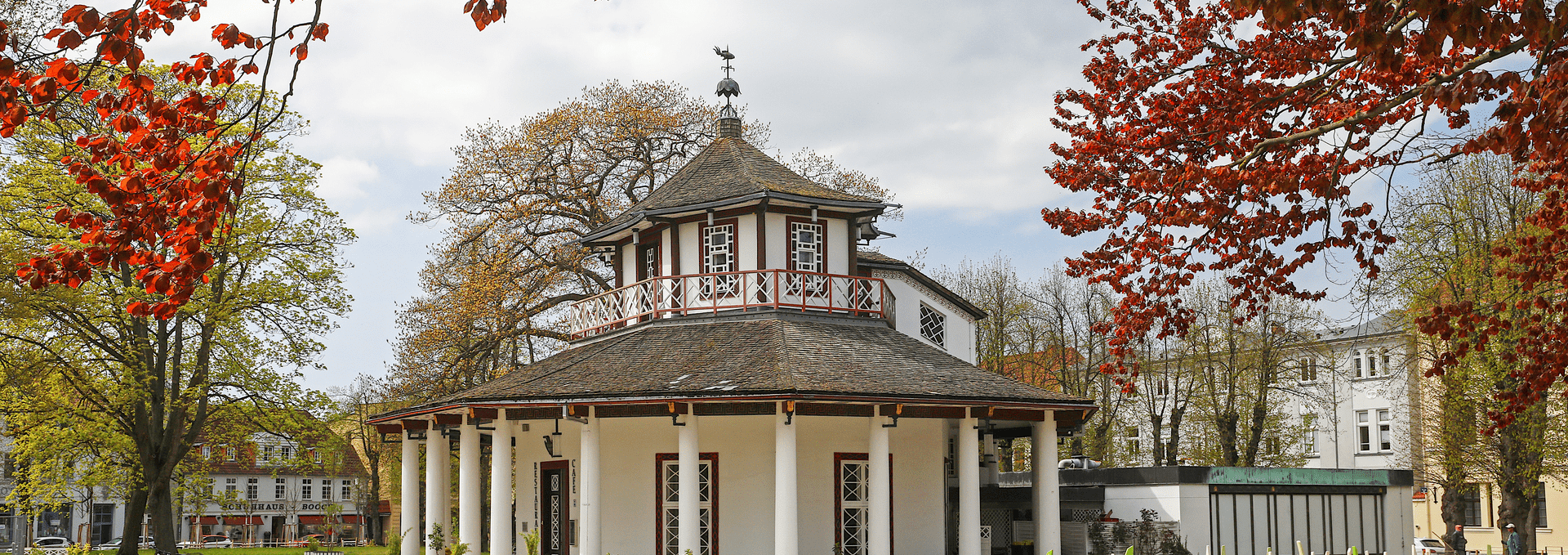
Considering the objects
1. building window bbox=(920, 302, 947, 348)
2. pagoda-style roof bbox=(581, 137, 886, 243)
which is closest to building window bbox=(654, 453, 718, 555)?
pagoda-style roof bbox=(581, 137, 886, 243)

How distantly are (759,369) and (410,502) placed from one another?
846cm

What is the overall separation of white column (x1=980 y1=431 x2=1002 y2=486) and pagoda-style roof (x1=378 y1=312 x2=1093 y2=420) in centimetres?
301

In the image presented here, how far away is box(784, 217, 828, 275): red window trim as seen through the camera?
25.2 m

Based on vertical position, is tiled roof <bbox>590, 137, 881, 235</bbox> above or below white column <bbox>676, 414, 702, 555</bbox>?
above

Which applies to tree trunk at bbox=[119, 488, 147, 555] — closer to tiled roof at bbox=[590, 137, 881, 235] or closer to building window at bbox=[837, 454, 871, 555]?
tiled roof at bbox=[590, 137, 881, 235]

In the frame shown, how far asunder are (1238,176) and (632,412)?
1266cm

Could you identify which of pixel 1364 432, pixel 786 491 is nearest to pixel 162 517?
pixel 786 491

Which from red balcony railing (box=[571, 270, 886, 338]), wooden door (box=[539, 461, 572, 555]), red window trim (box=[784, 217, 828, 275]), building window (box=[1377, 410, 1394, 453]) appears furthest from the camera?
building window (box=[1377, 410, 1394, 453])

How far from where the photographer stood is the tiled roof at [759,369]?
65.1 feet

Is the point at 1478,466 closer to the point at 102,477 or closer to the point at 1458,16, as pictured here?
the point at 1458,16

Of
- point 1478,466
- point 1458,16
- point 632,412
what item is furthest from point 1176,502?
point 1458,16

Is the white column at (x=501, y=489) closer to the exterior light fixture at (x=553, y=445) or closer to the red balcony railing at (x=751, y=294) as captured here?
the exterior light fixture at (x=553, y=445)

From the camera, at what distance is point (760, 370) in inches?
799

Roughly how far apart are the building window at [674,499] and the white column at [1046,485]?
5.72m
